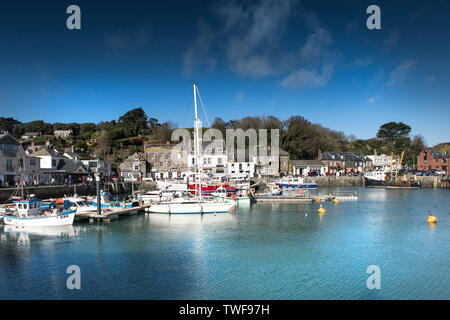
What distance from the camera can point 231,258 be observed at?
17.1 meters

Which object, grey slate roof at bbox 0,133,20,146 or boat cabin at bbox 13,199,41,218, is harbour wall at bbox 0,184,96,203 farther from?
boat cabin at bbox 13,199,41,218

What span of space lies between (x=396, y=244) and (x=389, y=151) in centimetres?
8260

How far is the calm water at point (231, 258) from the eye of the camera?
43.5 ft

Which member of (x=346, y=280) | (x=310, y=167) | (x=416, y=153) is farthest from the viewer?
(x=416, y=153)

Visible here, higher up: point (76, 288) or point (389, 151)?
point (389, 151)

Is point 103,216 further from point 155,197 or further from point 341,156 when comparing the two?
point 341,156

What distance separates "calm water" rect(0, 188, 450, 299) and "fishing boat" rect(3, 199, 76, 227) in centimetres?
95

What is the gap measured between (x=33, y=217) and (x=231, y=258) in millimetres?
16162

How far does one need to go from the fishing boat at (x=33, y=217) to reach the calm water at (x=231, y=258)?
0.95m

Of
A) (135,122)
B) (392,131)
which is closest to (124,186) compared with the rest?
(135,122)
